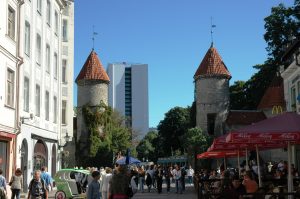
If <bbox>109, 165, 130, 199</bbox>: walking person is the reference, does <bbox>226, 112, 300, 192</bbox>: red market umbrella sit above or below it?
above

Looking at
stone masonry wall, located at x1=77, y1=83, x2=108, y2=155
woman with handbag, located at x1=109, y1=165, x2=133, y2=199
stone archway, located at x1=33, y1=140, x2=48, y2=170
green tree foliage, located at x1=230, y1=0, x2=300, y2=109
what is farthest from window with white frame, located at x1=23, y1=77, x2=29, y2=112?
stone masonry wall, located at x1=77, y1=83, x2=108, y2=155

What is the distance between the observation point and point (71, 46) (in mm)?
41125

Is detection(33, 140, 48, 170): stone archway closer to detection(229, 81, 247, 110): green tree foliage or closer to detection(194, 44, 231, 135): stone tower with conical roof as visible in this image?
detection(194, 44, 231, 135): stone tower with conical roof

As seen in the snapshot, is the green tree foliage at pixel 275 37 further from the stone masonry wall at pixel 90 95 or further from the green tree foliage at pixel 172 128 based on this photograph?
the green tree foliage at pixel 172 128

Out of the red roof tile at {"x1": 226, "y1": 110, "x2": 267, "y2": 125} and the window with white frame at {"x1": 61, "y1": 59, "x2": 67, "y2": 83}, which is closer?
the window with white frame at {"x1": 61, "y1": 59, "x2": 67, "y2": 83}

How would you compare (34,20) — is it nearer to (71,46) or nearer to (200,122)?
(71,46)

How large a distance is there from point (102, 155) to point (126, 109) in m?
105

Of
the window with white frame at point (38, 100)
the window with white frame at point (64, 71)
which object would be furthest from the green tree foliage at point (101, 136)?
the window with white frame at point (38, 100)

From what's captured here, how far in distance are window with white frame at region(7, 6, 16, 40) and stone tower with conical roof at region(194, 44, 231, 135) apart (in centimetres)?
3712

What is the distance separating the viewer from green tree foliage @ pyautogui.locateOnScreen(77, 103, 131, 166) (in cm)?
5347

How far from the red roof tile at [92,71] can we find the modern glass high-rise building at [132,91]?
92.7 m

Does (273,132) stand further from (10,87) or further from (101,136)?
(101,136)

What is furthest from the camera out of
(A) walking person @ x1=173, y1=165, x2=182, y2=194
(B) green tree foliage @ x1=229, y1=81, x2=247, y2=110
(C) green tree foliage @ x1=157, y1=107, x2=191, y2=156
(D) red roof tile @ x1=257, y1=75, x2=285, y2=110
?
(C) green tree foliage @ x1=157, y1=107, x2=191, y2=156

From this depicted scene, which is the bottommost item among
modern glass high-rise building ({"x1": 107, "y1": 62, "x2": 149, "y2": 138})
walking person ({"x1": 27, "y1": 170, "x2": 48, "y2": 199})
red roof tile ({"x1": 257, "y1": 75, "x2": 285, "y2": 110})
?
walking person ({"x1": 27, "y1": 170, "x2": 48, "y2": 199})
